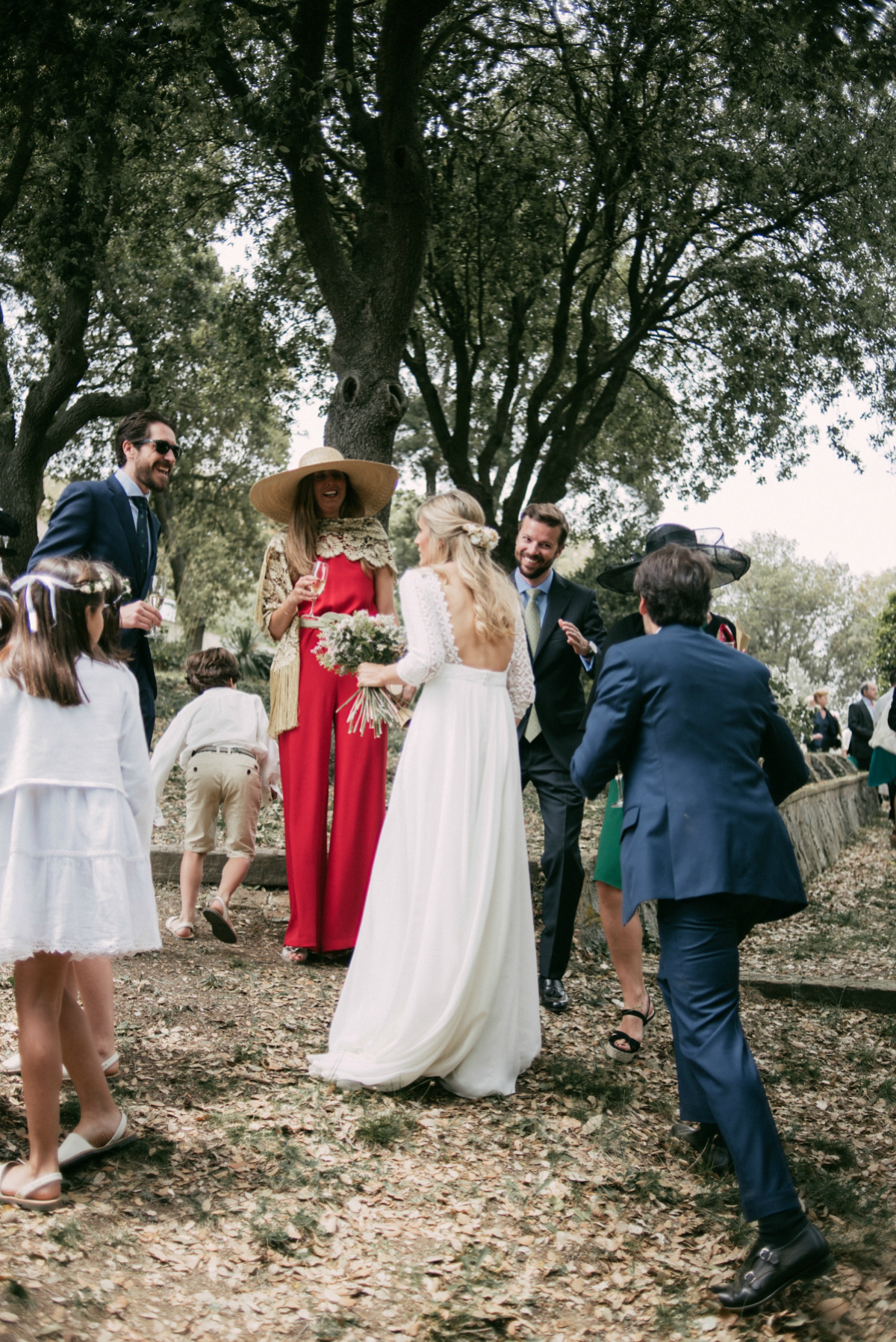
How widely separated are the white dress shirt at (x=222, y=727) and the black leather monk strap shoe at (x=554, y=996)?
2.03m

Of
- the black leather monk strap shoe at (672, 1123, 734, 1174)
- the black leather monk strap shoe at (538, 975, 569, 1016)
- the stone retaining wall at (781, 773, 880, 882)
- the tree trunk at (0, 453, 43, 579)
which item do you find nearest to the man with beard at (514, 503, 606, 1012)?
the black leather monk strap shoe at (538, 975, 569, 1016)

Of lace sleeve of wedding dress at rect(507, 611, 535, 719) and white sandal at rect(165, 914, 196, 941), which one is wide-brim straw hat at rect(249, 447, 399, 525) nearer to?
lace sleeve of wedding dress at rect(507, 611, 535, 719)

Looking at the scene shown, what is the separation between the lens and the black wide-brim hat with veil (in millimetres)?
5250

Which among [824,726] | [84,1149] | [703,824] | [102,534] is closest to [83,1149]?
[84,1149]

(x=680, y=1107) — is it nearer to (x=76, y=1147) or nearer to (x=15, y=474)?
(x=76, y=1147)

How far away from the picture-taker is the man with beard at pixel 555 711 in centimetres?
569

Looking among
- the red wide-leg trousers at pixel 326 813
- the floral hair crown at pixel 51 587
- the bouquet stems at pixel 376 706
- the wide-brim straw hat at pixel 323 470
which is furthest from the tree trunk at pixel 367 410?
the floral hair crown at pixel 51 587

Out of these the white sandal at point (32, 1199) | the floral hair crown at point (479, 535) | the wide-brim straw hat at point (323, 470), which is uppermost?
the wide-brim straw hat at point (323, 470)

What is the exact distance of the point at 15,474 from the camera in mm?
17250

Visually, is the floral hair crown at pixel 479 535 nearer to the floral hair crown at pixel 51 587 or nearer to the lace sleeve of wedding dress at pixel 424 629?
the lace sleeve of wedding dress at pixel 424 629

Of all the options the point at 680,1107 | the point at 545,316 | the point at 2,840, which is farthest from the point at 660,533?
the point at 545,316

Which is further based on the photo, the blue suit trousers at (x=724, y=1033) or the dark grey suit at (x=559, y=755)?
the dark grey suit at (x=559, y=755)

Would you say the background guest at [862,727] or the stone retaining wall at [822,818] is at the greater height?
the background guest at [862,727]

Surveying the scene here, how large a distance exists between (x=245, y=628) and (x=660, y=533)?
2150 cm
